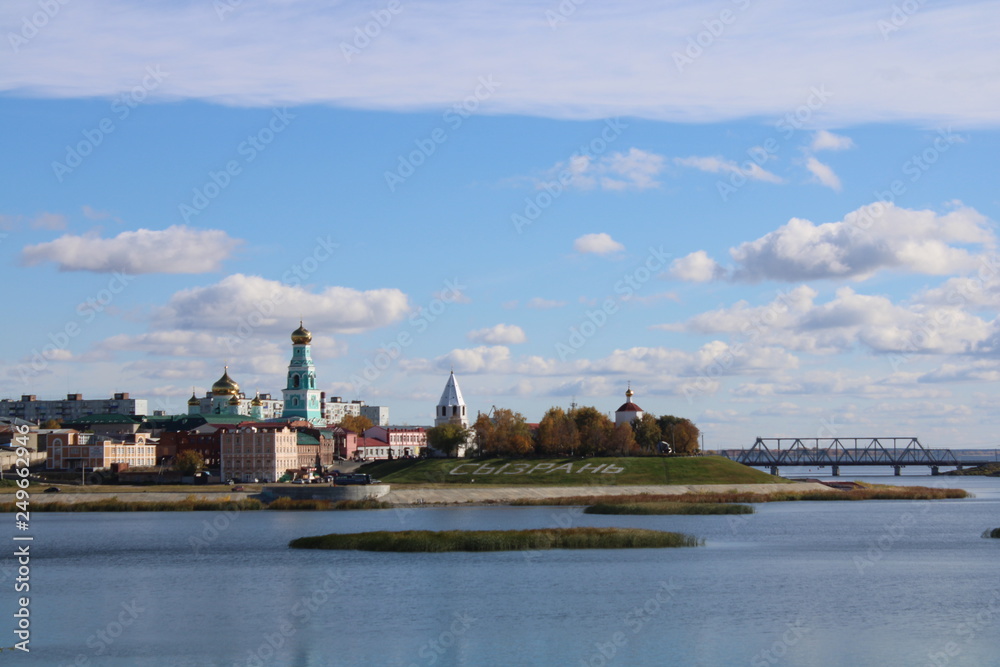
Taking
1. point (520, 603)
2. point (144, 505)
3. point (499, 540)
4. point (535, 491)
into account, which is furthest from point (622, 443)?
point (520, 603)

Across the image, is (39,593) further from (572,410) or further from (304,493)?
Result: (572,410)

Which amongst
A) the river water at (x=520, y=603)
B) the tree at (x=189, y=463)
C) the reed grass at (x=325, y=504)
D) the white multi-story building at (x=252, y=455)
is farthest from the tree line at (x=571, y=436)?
the river water at (x=520, y=603)

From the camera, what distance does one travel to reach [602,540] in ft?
235

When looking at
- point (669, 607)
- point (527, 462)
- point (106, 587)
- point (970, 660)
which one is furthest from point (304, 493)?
point (970, 660)

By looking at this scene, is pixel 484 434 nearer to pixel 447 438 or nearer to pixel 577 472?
pixel 447 438

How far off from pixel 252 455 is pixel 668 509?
72545 mm

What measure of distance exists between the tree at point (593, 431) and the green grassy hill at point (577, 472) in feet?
26.6

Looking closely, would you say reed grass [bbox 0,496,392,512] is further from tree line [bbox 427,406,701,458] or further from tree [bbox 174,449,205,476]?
tree line [bbox 427,406,701,458]

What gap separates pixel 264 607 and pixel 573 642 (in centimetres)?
1405

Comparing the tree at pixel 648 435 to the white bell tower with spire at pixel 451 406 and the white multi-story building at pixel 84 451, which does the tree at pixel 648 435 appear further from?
the white multi-story building at pixel 84 451

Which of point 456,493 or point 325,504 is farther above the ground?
point 456,493

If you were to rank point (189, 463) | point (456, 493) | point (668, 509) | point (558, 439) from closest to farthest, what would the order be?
point (668, 509) → point (456, 493) → point (189, 463) → point (558, 439)

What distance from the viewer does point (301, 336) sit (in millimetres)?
195625

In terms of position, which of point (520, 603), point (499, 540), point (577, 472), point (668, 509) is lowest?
point (520, 603)
